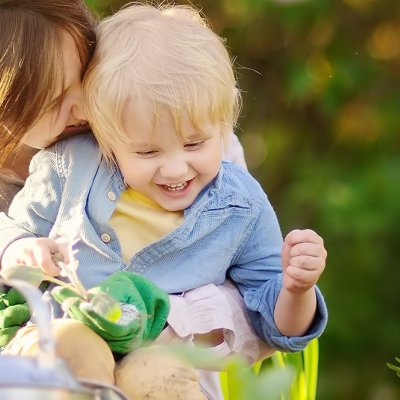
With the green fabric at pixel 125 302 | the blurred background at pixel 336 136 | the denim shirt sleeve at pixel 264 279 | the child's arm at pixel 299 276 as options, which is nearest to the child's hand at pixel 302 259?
the child's arm at pixel 299 276

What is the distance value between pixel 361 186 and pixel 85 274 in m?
2.22

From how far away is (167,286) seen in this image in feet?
5.94

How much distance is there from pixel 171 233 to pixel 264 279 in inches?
6.7

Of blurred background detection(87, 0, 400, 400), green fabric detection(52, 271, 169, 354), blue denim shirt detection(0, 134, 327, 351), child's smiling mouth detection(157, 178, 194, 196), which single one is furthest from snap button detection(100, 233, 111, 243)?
blurred background detection(87, 0, 400, 400)

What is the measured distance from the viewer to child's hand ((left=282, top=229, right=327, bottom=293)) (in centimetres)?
171

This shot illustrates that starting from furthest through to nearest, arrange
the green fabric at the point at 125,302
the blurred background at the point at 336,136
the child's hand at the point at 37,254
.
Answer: the blurred background at the point at 336,136 < the child's hand at the point at 37,254 < the green fabric at the point at 125,302

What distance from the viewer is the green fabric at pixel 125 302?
1.46 m

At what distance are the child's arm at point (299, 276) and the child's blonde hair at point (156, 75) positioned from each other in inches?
8.7

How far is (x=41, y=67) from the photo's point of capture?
1780mm

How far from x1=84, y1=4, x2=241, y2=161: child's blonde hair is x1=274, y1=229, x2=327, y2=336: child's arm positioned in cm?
22

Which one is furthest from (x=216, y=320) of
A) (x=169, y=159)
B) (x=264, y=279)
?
(x=169, y=159)

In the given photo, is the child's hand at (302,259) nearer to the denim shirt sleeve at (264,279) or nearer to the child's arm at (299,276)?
the child's arm at (299,276)

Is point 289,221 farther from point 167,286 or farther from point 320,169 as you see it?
point 167,286

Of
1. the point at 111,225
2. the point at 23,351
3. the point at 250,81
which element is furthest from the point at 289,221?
the point at 23,351
